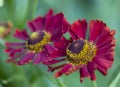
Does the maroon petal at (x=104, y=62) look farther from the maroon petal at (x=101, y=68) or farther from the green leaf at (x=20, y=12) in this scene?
the green leaf at (x=20, y=12)

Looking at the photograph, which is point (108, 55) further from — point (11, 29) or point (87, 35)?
point (11, 29)

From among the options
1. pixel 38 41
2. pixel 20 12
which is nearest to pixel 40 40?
pixel 38 41

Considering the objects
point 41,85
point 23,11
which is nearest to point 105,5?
point 41,85

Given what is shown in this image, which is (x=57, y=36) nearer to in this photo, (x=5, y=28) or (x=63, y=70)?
(x=63, y=70)

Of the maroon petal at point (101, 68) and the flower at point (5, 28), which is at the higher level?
the flower at point (5, 28)

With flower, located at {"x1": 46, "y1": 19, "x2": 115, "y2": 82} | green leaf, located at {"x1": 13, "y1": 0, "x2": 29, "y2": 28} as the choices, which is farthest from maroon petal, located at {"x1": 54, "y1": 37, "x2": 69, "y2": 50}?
green leaf, located at {"x1": 13, "y1": 0, "x2": 29, "y2": 28}

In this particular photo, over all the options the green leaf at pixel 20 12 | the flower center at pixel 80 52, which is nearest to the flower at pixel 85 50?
the flower center at pixel 80 52

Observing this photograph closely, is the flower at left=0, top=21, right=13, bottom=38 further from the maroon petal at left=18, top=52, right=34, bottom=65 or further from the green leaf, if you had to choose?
the maroon petal at left=18, top=52, right=34, bottom=65

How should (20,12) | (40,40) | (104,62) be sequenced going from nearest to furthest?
(104,62)
(40,40)
(20,12)
